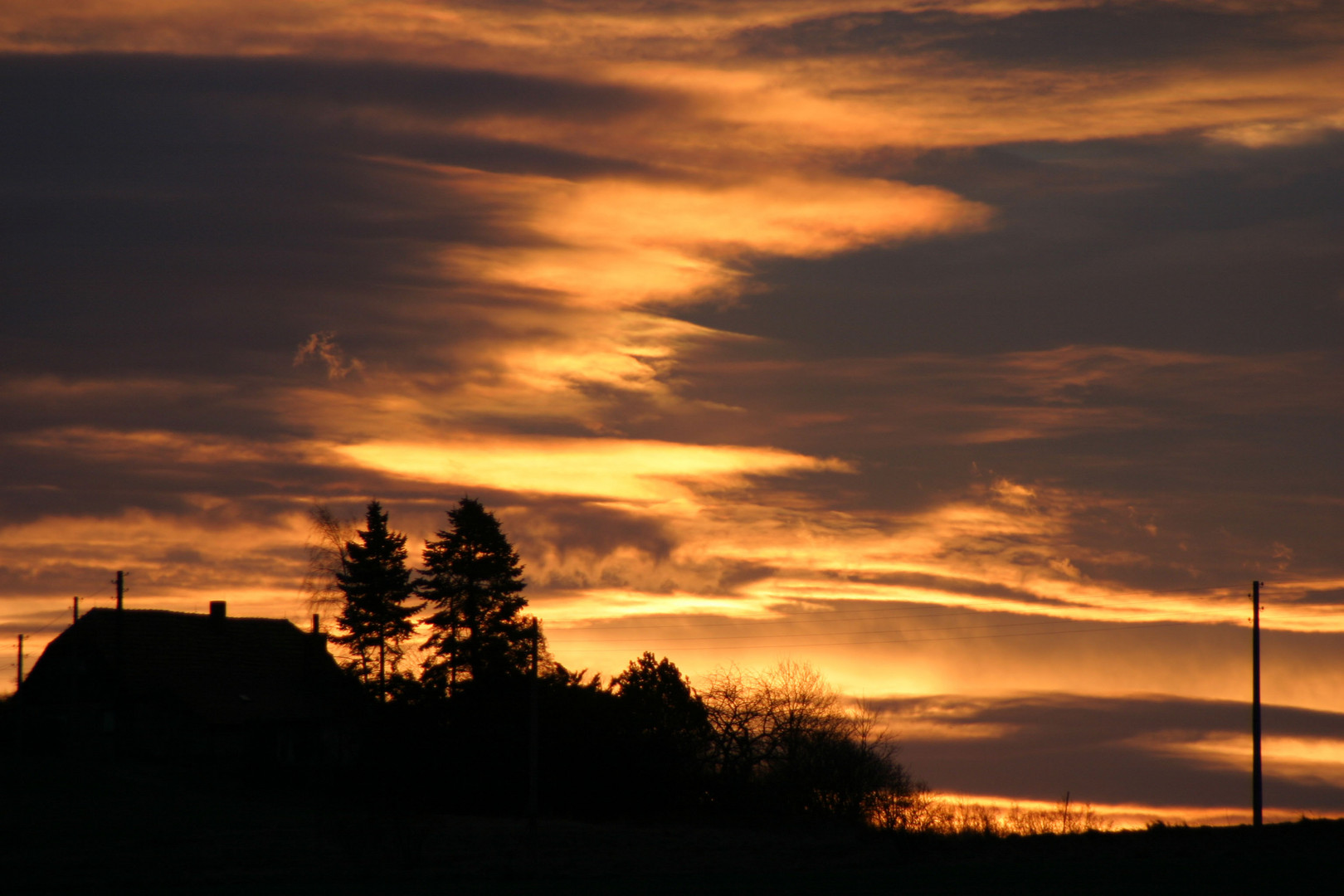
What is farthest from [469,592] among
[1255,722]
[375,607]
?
[1255,722]

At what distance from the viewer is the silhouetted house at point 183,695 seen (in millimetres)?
65250

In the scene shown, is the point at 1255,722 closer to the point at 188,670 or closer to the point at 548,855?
the point at 548,855

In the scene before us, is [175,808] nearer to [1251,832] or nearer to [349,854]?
[349,854]

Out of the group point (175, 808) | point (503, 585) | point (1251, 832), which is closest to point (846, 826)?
point (1251, 832)

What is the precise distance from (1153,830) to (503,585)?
105ft

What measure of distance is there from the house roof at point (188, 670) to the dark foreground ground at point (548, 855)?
1088 cm

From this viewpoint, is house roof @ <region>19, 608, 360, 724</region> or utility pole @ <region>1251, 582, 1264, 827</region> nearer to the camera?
utility pole @ <region>1251, 582, 1264, 827</region>

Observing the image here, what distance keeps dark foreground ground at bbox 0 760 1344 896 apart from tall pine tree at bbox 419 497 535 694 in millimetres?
8333

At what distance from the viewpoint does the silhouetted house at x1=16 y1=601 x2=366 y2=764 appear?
214ft

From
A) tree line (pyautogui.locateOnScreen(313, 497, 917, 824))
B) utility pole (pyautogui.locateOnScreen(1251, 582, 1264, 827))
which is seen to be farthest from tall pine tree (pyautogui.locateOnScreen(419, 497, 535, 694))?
utility pole (pyautogui.locateOnScreen(1251, 582, 1264, 827))

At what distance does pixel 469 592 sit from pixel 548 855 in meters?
21.0

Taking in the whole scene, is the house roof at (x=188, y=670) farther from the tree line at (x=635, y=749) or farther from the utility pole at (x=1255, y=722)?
the utility pole at (x=1255, y=722)

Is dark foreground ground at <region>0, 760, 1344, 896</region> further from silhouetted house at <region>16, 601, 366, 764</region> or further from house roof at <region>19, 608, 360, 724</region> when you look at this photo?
house roof at <region>19, 608, 360, 724</region>

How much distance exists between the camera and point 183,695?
65625 millimetres
